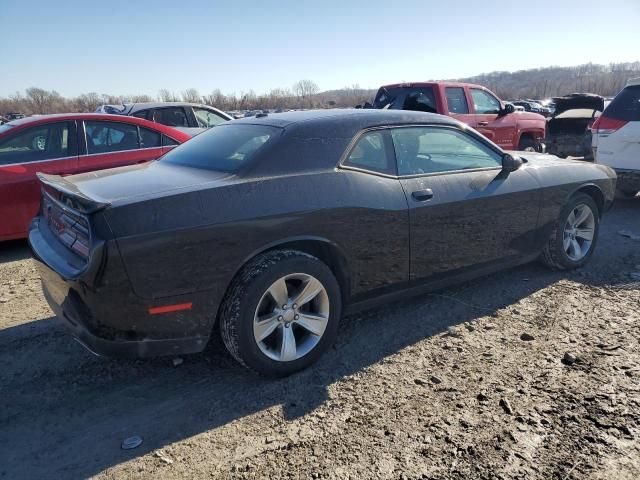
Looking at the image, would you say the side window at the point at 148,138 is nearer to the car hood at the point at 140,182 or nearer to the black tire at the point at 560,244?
the car hood at the point at 140,182

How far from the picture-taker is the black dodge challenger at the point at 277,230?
2.62 m

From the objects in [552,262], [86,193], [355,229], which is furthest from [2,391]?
[552,262]

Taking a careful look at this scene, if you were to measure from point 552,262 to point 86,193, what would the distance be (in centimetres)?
402

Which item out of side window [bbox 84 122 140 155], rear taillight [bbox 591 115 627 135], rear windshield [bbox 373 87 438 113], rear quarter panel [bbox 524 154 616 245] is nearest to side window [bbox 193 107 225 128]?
rear windshield [bbox 373 87 438 113]

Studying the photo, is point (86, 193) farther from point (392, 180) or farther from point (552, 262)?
point (552, 262)

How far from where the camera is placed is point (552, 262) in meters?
4.75

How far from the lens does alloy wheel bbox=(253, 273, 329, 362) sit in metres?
2.98

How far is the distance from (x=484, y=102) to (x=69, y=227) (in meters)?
9.04

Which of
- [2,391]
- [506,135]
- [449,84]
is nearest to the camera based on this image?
[2,391]

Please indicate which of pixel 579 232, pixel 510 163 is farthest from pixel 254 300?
pixel 579 232

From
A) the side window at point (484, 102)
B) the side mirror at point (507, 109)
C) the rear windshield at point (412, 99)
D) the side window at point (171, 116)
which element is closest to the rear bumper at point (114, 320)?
the rear windshield at point (412, 99)

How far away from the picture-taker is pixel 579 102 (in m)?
11.1

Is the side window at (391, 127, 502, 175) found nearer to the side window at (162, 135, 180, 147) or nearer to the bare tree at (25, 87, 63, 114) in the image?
the side window at (162, 135, 180, 147)

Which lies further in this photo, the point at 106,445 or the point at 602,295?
the point at 602,295
